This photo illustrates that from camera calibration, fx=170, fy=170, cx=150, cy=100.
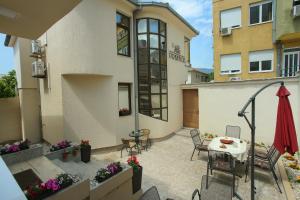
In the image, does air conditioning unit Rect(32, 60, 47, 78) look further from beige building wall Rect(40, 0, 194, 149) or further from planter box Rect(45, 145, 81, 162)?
planter box Rect(45, 145, 81, 162)

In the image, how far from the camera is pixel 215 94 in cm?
970

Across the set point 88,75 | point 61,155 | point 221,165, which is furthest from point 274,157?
point 88,75

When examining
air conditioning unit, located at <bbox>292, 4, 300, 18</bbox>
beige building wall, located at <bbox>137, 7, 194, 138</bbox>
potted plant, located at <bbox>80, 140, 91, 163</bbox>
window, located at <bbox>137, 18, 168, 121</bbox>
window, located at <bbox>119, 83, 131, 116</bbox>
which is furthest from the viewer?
air conditioning unit, located at <bbox>292, 4, 300, 18</bbox>

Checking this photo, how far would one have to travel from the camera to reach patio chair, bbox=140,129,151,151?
8.68 metres

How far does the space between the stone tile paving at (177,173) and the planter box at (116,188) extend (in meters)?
1.09

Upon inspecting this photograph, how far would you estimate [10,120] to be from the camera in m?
11.4

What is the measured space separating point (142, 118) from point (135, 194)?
506 cm

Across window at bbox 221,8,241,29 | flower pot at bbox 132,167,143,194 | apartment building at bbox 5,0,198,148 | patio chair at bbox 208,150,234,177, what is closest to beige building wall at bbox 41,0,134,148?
apartment building at bbox 5,0,198,148

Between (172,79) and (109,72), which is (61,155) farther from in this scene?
(172,79)

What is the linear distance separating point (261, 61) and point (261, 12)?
320cm

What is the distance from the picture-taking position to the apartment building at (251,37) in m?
10.4

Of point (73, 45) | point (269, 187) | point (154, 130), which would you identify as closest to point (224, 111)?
point (154, 130)

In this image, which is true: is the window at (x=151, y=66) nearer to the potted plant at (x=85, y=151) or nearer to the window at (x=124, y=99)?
the window at (x=124, y=99)

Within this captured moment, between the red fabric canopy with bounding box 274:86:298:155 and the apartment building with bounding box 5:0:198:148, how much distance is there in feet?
20.3
